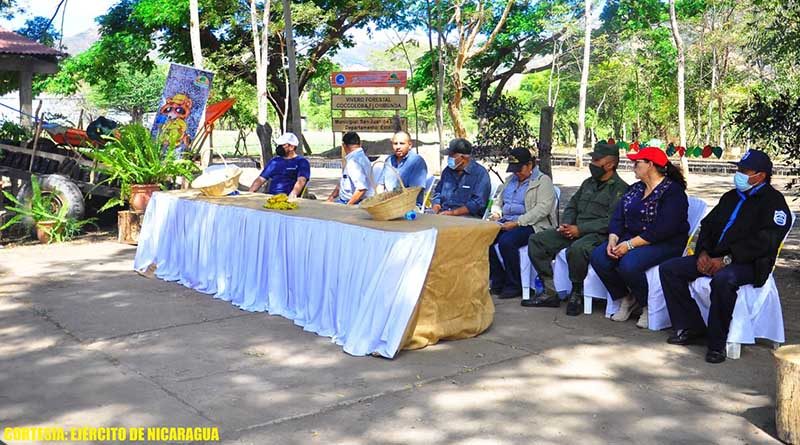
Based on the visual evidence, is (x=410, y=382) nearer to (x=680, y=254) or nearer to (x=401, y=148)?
(x=680, y=254)

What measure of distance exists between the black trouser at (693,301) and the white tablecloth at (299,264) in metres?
1.79

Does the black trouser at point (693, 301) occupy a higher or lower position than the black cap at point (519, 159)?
lower

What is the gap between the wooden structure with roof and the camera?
60.8 feet

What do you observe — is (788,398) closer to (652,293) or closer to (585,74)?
(652,293)

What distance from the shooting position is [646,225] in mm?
6578

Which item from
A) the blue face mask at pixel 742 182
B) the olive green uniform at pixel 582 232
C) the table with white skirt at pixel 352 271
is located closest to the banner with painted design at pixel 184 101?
the table with white skirt at pixel 352 271

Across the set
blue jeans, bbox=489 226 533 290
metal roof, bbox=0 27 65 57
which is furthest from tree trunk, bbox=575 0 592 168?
blue jeans, bbox=489 226 533 290

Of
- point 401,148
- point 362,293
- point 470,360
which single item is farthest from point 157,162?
point 470,360

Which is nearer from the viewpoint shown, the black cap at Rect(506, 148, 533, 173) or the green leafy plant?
the black cap at Rect(506, 148, 533, 173)

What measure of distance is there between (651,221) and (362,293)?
2.31 m

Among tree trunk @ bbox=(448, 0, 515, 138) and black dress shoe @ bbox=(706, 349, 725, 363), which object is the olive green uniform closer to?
black dress shoe @ bbox=(706, 349, 725, 363)

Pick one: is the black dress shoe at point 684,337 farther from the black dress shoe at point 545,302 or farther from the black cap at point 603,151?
the black cap at point 603,151

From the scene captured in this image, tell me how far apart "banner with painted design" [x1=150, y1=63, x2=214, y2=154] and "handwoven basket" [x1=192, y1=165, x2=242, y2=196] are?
3.27 meters

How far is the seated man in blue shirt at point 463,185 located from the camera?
8102 millimetres
